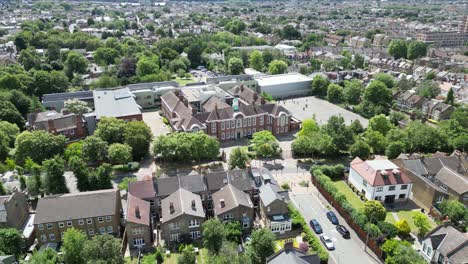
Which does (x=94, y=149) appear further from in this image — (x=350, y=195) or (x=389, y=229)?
(x=389, y=229)

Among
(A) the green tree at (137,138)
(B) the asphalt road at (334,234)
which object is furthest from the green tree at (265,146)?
(A) the green tree at (137,138)

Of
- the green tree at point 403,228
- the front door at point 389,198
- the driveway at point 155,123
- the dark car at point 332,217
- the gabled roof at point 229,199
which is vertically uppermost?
the gabled roof at point 229,199

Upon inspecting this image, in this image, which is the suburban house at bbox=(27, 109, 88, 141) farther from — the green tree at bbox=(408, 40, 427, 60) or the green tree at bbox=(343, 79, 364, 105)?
the green tree at bbox=(408, 40, 427, 60)

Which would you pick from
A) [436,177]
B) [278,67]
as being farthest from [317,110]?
[436,177]

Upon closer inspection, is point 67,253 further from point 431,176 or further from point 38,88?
point 38,88

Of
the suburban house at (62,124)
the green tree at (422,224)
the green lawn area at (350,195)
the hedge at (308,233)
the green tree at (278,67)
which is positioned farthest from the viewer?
the green tree at (278,67)

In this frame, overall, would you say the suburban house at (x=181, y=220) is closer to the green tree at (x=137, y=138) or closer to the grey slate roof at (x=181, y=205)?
the grey slate roof at (x=181, y=205)
